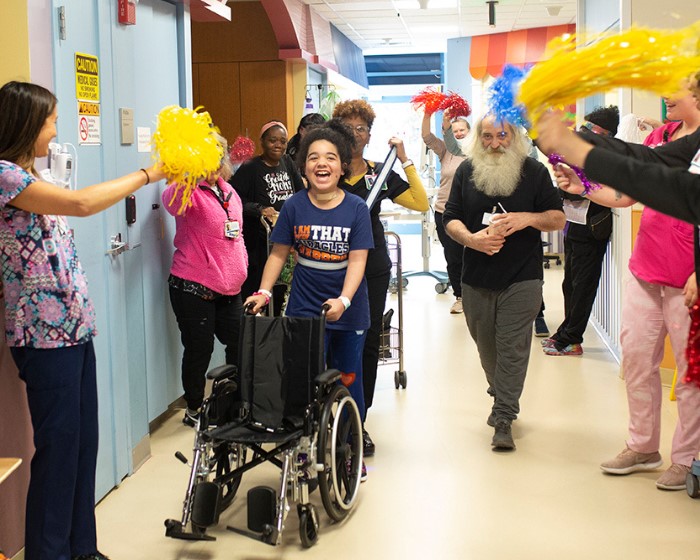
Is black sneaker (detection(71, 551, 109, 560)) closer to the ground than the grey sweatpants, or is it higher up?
closer to the ground

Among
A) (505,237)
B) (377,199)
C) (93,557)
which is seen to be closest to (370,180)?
(377,199)

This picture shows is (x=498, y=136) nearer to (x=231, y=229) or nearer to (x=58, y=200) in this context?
(x=231, y=229)

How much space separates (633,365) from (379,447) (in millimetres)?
1336

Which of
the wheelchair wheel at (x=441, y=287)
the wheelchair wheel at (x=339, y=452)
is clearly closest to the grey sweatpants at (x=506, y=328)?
the wheelchair wheel at (x=339, y=452)

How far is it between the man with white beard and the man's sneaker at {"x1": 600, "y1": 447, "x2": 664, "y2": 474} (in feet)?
1.76

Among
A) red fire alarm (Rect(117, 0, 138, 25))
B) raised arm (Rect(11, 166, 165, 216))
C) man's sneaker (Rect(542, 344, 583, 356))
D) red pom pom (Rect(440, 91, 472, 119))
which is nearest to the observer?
raised arm (Rect(11, 166, 165, 216))

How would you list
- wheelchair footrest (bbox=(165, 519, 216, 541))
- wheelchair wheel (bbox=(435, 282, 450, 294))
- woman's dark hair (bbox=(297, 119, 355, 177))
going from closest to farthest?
1. wheelchair footrest (bbox=(165, 519, 216, 541))
2. woman's dark hair (bbox=(297, 119, 355, 177))
3. wheelchair wheel (bbox=(435, 282, 450, 294))

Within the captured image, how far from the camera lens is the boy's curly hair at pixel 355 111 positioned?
14.9ft

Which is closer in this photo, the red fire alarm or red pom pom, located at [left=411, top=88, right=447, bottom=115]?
the red fire alarm

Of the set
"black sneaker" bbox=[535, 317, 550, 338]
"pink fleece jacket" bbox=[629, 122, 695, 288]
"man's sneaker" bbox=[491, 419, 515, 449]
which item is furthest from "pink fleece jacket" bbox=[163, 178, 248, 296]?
"black sneaker" bbox=[535, 317, 550, 338]

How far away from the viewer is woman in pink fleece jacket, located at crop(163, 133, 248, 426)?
4.71m

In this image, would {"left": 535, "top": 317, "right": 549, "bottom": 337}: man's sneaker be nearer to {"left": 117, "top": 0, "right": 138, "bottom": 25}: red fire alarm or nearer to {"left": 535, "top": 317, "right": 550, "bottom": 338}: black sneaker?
{"left": 535, "top": 317, "right": 550, "bottom": 338}: black sneaker

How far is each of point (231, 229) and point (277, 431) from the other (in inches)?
62.5

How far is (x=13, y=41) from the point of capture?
3119mm
